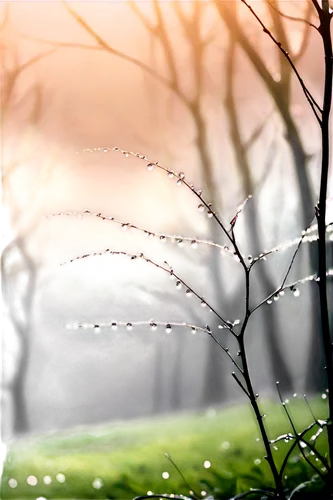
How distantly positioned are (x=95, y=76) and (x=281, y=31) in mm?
567

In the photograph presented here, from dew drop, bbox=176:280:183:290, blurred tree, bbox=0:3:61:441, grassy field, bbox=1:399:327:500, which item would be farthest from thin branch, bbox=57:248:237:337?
grassy field, bbox=1:399:327:500

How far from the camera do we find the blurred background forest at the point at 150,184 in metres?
1.31

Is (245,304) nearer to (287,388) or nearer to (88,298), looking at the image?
(287,388)

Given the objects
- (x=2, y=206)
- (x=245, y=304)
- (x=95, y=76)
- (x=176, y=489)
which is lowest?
(x=176, y=489)

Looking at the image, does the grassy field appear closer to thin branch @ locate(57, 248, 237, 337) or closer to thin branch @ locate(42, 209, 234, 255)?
thin branch @ locate(57, 248, 237, 337)

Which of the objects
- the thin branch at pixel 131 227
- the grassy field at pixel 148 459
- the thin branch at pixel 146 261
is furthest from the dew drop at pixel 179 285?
the grassy field at pixel 148 459

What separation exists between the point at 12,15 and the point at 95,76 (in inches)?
11.9

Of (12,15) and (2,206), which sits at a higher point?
(12,15)

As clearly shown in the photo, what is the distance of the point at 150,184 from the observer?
1.33 meters

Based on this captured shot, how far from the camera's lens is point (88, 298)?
1316 millimetres

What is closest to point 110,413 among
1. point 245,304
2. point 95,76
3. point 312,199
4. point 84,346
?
point 84,346

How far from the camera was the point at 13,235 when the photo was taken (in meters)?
1.33

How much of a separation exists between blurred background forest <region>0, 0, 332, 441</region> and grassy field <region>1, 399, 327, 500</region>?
74 mm

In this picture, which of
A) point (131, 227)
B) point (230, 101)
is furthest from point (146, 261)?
point (230, 101)
